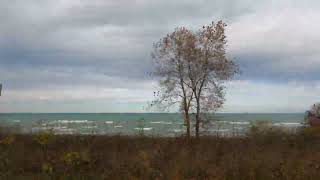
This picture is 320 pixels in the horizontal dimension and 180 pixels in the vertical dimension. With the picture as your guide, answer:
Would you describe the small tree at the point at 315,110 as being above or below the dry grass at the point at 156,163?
above

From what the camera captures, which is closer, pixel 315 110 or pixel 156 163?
pixel 156 163

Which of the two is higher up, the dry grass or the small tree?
the small tree

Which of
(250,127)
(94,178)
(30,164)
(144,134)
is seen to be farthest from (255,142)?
(94,178)

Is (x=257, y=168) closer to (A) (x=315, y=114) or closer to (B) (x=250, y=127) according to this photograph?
(B) (x=250, y=127)

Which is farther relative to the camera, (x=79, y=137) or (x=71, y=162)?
(x=79, y=137)

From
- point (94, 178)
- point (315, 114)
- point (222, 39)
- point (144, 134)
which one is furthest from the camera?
point (315, 114)

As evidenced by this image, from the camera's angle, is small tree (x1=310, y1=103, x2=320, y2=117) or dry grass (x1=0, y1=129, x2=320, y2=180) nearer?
dry grass (x1=0, y1=129, x2=320, y2=180)

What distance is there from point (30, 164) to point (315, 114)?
70.3 feet

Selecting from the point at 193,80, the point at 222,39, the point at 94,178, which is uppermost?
the point at 222,39

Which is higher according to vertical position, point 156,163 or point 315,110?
point 315,110

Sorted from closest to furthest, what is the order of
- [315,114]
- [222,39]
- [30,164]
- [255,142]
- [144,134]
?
[30,164]
[255,142]
[144,134]
[222,39]
[315,114]

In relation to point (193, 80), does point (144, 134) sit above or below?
below

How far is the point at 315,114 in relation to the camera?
33688mm

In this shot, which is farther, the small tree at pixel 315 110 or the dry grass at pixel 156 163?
the small tree at pixel 315 110
